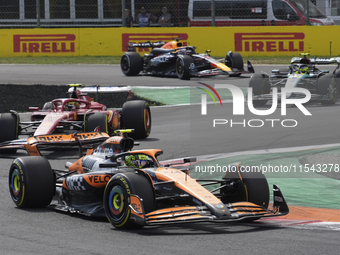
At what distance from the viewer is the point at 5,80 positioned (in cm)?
2084

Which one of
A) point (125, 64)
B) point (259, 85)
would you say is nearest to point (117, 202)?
point (259, 85)

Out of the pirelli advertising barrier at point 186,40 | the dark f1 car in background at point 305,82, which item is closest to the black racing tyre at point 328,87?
the dark f1 car in background at point 305,82

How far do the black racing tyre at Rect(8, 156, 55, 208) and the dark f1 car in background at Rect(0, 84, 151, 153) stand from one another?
3445mm

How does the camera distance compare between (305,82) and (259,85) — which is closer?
(259,85)

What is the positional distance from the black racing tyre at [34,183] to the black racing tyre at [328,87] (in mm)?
9736

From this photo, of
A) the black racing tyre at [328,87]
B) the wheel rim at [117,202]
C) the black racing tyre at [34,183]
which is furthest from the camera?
the black racing tyre at [328,87]

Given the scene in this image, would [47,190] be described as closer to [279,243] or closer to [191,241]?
[191,241]

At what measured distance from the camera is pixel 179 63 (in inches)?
811

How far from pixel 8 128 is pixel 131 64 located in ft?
34.9

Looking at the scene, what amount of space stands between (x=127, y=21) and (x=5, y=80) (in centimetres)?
669

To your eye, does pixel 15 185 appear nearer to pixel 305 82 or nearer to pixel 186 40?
pixel 305 82

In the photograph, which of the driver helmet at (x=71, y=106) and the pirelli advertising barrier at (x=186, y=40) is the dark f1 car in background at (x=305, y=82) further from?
the pirelli advertising barrier at (x=186, y=40)

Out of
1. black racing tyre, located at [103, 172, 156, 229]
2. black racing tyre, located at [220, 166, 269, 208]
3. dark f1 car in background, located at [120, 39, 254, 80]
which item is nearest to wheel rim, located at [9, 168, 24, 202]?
black racing tyre, located at [103, 172, 156, 229]

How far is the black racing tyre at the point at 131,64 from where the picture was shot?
858 inches
